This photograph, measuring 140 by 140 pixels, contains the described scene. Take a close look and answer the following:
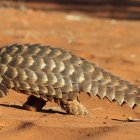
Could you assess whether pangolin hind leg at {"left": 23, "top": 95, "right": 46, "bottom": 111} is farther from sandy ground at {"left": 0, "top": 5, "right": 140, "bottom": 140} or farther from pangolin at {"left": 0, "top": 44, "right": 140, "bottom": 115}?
pangolin at {"left": 0, "top": 44, "right": 140, "bottom": 115}

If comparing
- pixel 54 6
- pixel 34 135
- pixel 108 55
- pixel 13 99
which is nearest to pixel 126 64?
pixel 108 55

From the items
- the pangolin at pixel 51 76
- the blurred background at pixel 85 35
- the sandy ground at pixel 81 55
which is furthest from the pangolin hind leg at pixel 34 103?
the blurred background at pixel 85 35

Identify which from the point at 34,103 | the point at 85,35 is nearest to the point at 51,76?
the point at 34,103

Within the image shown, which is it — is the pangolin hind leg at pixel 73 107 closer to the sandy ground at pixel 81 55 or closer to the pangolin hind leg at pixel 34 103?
the sandy ground at pixel 81 55

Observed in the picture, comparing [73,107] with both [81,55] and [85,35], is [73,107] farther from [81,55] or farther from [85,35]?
[85,35]

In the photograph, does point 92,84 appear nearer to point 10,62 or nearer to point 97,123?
point 97,123

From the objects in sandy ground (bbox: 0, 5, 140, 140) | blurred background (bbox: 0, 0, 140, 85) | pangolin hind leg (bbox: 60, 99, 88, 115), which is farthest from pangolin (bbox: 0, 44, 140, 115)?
blurred background (bbox: 0, 0, 140, 85)
